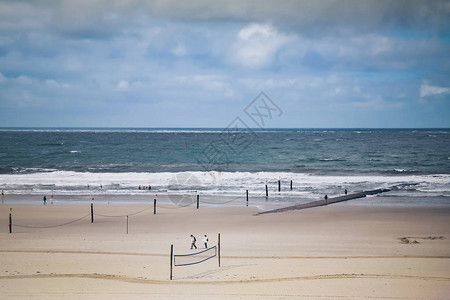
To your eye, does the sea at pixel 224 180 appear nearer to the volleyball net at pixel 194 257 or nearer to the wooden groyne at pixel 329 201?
the wooden groyne at pixel 329 201

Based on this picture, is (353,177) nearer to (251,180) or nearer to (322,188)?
(322,188)

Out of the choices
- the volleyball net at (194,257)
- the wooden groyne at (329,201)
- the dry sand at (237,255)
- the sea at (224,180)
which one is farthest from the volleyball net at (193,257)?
the sea at (224,180)

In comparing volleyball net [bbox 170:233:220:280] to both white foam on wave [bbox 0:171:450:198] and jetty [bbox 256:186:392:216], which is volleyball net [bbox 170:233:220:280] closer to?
jetty [bbox 256:186:392:216]

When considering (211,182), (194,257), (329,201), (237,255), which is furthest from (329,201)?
(194,257)

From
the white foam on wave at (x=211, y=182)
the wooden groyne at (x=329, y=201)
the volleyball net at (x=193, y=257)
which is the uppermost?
the white foam on wave at (x=211, y=182)

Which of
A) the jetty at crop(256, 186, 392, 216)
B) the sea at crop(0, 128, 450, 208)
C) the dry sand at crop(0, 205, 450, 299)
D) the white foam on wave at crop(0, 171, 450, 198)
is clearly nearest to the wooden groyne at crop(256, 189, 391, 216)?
the jetty at crop(256, 186, 392, 216)

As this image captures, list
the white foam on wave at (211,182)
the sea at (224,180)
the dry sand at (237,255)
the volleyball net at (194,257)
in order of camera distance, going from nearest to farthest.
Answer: the dry sand at (237,255)
the volleyball net at (194,257)
the sea at (224,180)
the white foam on wave at (211,182)

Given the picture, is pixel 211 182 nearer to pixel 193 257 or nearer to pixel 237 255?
pixel 237 255

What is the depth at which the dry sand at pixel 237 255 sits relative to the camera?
13.1m

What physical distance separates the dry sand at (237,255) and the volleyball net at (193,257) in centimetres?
46

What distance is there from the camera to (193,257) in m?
17.3

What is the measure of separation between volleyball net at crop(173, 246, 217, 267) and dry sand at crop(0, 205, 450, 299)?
18.2 inches

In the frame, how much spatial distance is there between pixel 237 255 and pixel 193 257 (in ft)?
6.41

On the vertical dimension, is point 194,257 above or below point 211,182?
below
